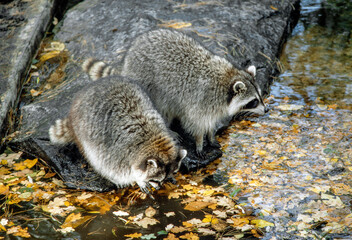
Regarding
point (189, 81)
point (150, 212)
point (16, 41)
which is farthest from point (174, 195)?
point (16, 41)

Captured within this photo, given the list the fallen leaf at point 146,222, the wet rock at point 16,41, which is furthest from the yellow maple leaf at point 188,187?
the wet rock at point 16,41

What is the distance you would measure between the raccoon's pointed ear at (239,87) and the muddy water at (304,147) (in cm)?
66

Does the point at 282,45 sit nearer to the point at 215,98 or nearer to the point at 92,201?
the point at 215,98

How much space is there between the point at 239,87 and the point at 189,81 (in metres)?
0.57

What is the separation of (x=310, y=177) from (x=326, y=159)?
15.6 inches

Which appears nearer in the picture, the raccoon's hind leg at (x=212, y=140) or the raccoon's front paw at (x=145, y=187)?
the raccoon's front paw at (x=145, y=187)

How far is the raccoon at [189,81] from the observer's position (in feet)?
15.2

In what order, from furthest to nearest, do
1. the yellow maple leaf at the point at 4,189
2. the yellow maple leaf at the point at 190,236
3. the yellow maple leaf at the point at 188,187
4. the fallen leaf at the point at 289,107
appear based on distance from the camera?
the fallen leaf at the point at 289,107
the yellow maple leaf at the point at 188,187
the yellow maple leaf at the point at 4,189
the yellow maple leaf at the point at 190,236

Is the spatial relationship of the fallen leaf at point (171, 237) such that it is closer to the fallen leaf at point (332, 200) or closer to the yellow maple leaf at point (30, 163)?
the fallen leaf at point (332, 200)

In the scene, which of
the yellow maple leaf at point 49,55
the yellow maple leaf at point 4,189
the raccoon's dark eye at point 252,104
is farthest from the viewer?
the yellow maple leaf at point 49,55

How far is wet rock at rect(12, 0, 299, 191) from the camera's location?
496 centimetres

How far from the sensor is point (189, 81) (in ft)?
15.3

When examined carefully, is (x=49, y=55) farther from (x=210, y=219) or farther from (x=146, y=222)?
(x=210, y=219)

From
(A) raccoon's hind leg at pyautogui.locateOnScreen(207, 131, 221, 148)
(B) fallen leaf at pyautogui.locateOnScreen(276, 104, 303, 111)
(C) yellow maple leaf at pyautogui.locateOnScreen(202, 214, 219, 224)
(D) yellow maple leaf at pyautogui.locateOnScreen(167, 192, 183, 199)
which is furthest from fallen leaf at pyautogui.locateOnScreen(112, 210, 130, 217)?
(B) fallen leaf at pyautogui.locateOnScreen(276, 104, 303, 111)
